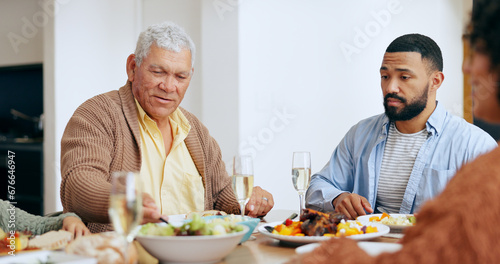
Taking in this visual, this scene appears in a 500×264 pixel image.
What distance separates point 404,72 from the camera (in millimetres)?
2312

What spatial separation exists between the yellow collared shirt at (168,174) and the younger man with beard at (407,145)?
1.66 feet

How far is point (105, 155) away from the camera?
1866 mm

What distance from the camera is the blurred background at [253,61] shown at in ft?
13.1

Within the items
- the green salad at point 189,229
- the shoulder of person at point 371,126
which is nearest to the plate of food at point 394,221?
the green salad at point 189,229

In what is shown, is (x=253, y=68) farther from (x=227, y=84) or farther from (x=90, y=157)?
(x=90, y=157)

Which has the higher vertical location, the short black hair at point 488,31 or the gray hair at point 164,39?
the gray hair at point 164,39

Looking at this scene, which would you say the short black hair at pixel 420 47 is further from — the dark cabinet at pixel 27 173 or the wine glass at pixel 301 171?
the dark cabinet at pixel 27 173

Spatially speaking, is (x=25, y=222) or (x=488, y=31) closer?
(x=488, y=31)

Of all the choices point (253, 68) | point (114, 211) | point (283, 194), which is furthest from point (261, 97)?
point (114, 211)

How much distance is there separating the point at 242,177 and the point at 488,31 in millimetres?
852

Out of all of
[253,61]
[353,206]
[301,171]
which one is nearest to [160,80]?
[301,171]

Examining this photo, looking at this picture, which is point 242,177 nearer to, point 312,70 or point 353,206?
point 353,206

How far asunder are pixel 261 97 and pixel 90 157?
7.91ft

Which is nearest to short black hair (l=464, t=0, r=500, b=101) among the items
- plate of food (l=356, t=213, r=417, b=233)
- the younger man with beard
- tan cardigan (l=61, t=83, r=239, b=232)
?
plate of food (l=356, t=213, r=417, b=233)
